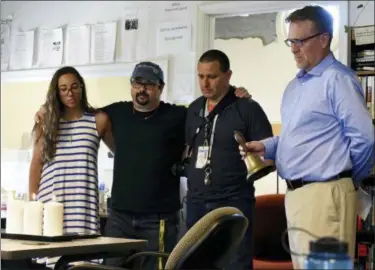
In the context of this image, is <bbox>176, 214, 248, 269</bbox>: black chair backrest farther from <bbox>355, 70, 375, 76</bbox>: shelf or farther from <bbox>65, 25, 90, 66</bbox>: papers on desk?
<bbox>65, 25, 90, 66</bbox>: papers on desk

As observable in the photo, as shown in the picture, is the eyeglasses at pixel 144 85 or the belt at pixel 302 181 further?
the eyeglasses at pixel 144 85

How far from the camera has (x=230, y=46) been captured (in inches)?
251

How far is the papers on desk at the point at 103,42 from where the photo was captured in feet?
15.9

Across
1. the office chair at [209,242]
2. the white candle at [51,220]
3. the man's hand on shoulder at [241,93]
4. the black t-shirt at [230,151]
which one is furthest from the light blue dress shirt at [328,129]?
the white candle at [51,220]

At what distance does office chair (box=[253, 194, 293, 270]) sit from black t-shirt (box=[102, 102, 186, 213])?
4.29 ft

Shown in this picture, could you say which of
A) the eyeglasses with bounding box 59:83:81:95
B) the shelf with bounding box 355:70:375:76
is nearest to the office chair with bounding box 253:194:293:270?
the shelf with bounding box 355:70:375:76

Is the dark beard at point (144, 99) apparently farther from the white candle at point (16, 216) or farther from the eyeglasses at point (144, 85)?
the white candle at point (16, 216)

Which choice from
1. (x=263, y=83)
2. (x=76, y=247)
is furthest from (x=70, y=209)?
(x=263, y=83)

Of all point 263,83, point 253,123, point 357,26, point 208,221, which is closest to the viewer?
point 208,221

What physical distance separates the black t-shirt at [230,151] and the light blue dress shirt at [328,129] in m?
0.78

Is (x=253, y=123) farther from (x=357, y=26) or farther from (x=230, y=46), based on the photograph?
(x=230, y=46)

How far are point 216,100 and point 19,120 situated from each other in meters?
2.77

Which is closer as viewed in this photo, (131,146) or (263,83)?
(131,146)

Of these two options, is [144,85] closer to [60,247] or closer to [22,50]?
[60,247]
